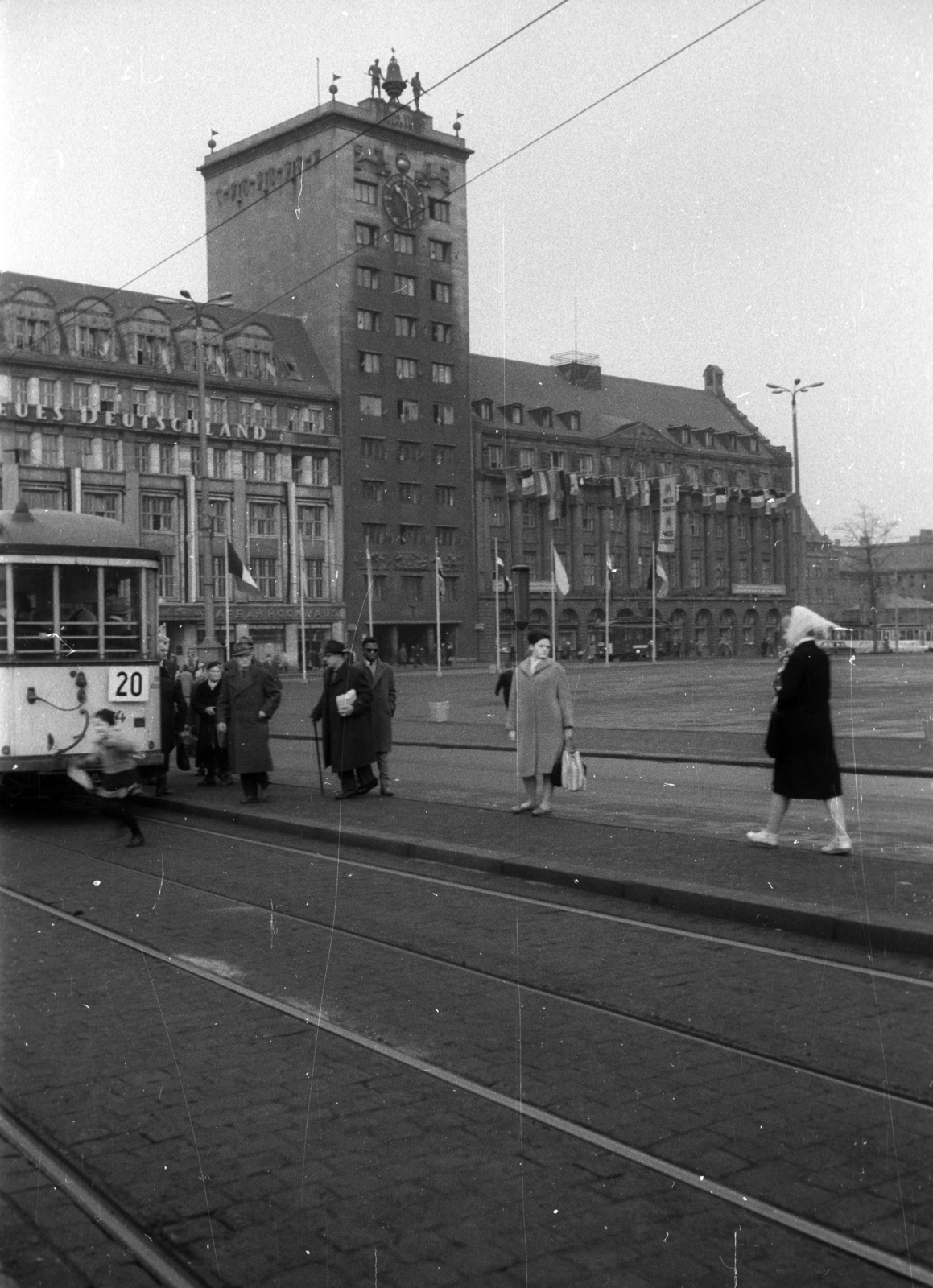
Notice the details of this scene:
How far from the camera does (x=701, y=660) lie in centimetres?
2339

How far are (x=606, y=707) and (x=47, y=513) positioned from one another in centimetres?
2263

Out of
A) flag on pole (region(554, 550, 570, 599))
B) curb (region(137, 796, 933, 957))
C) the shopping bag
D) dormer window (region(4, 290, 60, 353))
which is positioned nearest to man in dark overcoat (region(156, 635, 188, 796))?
curb (region(137, 796, 933, 957))

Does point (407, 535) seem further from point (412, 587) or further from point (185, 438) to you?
point (185, 438)

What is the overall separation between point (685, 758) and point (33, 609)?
9.51m

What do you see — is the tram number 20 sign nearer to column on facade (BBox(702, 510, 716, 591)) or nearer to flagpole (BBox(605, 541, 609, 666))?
flagpole (BBox(605, 541, 609, 666))

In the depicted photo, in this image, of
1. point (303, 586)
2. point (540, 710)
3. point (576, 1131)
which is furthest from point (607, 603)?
point (303, 586)

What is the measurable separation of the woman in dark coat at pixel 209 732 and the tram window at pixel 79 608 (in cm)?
276

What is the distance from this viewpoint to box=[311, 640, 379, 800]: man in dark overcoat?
48.9 feet

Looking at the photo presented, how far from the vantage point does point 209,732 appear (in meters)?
17.8

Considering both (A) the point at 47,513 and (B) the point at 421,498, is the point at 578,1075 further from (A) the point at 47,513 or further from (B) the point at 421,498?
(B) the point at 421,498

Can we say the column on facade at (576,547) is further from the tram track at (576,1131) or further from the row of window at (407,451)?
the row of window at (407,451)

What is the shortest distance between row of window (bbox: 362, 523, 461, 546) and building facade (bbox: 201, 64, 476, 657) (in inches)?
3.0

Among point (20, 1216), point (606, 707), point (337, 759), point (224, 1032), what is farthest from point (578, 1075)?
point (606, 707)

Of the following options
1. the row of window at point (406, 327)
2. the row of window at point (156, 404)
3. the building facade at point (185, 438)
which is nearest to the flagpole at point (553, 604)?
the building facade at point (185, 438)
